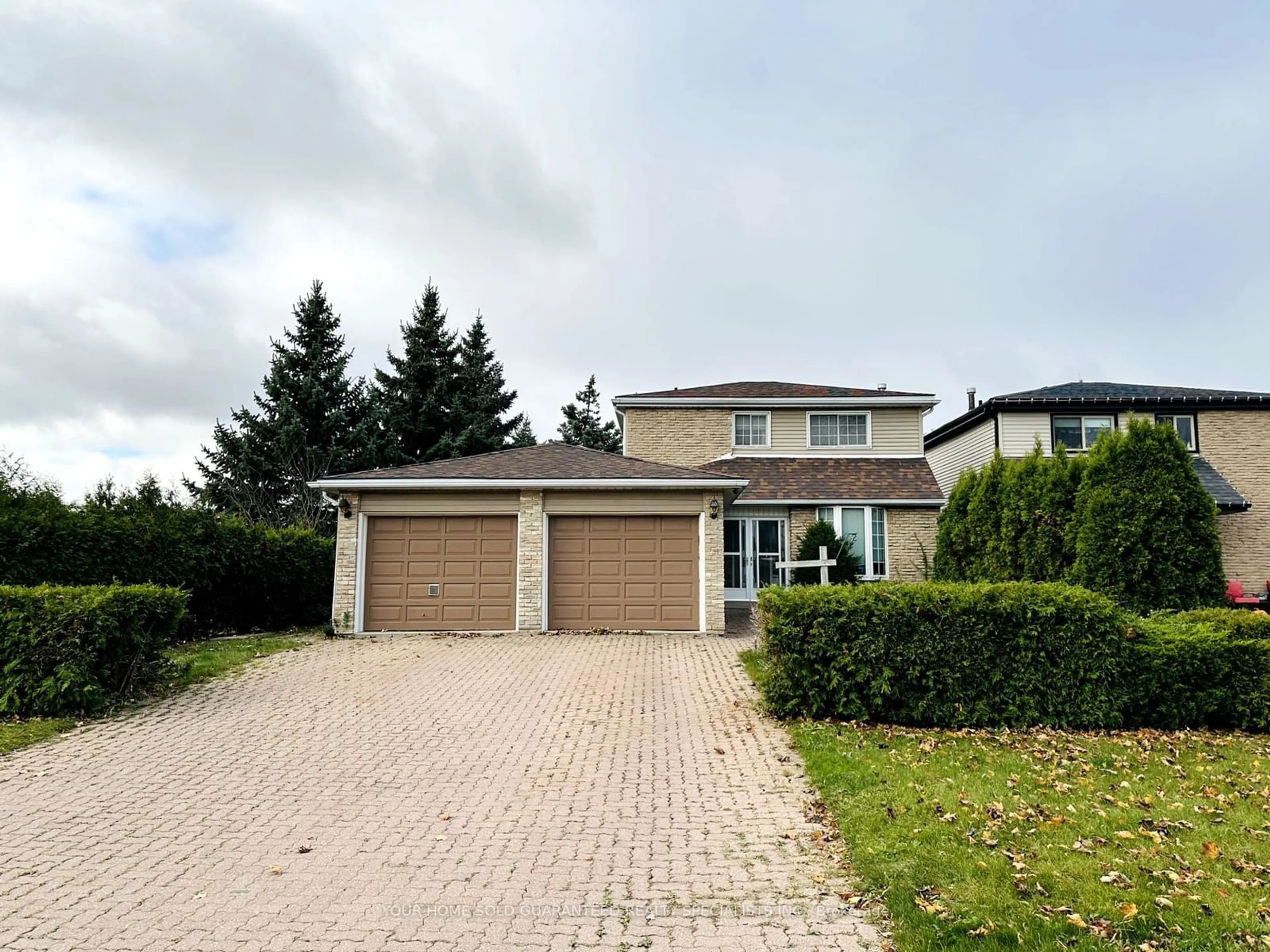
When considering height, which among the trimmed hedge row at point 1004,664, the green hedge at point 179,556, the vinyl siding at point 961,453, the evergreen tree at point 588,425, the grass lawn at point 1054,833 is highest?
the evergreen tree at point 588,425

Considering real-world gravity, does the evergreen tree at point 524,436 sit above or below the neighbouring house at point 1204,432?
above

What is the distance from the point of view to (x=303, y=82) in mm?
10617

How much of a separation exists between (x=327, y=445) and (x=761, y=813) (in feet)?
88.0

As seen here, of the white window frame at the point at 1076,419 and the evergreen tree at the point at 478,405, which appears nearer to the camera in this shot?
the white window frame at the point at 1076,419

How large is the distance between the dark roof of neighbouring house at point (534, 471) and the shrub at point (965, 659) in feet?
22.2

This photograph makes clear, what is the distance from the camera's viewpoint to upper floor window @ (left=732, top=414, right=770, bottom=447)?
22.0 meters

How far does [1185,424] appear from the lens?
2188 centimetres

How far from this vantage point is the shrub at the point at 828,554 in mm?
18297

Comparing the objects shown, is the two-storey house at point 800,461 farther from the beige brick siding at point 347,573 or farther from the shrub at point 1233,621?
the shrub at point 1233,621


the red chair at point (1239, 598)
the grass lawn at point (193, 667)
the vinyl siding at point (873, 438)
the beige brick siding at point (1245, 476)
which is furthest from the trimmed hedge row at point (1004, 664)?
the beige brick siding at point (1245, 476)

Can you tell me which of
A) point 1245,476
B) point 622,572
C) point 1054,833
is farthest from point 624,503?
point 1245,476

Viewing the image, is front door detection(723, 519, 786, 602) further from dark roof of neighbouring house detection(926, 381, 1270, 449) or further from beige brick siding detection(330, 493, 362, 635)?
beige brick siding detection(330, 493, 362, 635)

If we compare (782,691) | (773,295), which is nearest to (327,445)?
(773,295)

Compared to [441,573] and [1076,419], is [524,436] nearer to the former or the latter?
[441,573]
